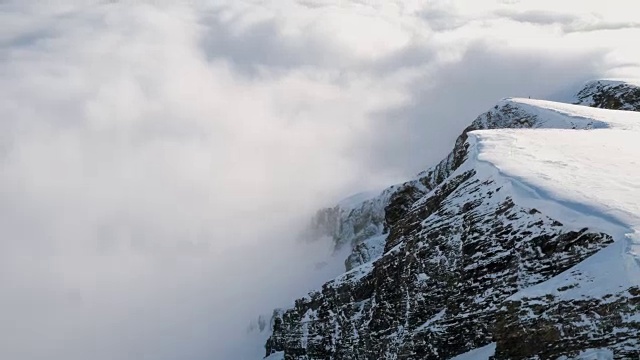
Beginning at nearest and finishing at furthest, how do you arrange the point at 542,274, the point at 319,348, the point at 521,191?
1. the point at 542,274
2. the point at 521,191
3. the point at 319,348

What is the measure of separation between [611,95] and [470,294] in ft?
203

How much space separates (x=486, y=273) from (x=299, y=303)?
3258cm

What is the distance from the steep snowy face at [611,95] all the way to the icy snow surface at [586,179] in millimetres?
25329

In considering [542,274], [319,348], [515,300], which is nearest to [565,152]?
[542,274]

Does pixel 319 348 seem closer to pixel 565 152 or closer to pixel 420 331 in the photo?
pixel 420 331

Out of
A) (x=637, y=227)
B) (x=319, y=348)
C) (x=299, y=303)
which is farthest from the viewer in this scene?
(x=299, y=303)

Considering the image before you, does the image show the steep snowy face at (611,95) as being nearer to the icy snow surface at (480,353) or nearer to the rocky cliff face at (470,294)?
the rocky cliff face at (470,294)

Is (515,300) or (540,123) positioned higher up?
(540,123)

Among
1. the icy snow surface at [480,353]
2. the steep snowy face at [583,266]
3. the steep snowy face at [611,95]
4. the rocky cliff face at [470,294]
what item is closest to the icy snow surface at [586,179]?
the steep snowy face at [583,266]

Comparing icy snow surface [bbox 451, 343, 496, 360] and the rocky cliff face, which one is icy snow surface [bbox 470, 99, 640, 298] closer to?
the rocky cliff face

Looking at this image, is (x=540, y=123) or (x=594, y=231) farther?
(x=540, y=123)

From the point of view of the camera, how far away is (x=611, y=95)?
3863 inches

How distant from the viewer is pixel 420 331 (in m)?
53.4

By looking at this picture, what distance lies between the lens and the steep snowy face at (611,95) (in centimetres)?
9362
